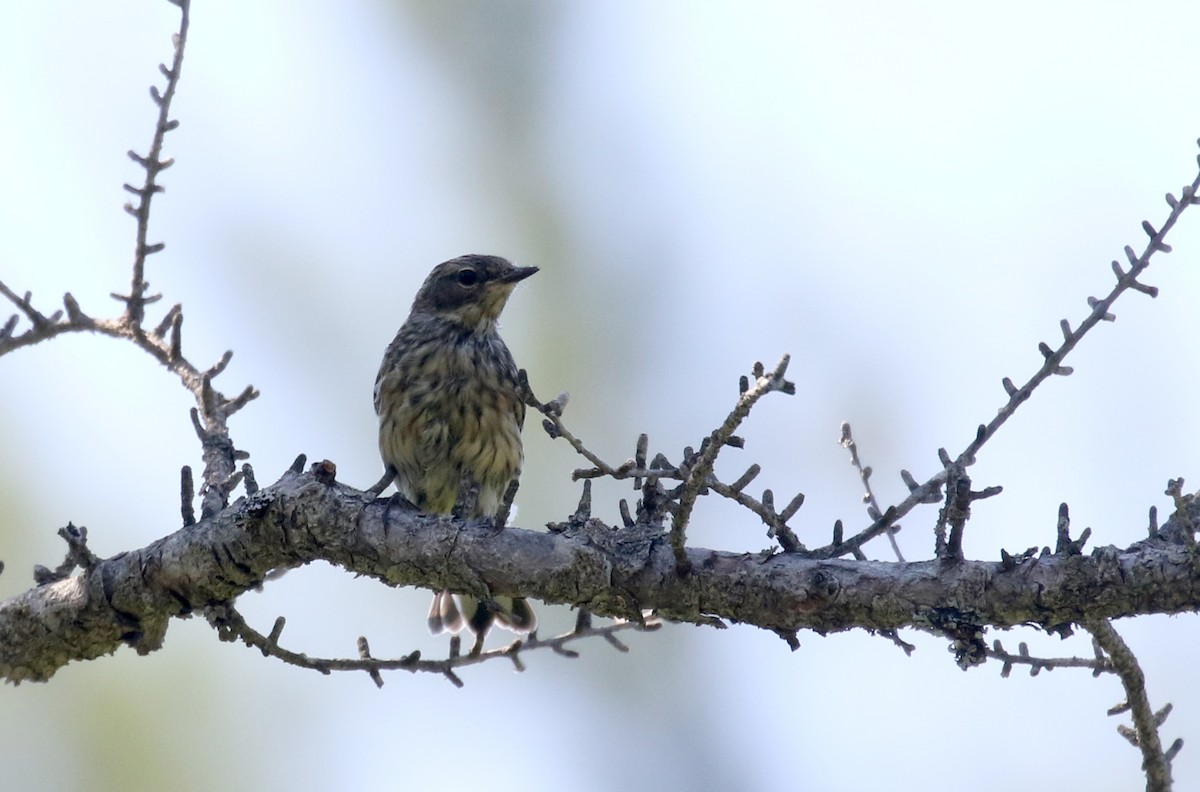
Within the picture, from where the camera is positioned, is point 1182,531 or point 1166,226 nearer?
point 1182,531

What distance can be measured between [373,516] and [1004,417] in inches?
81.5

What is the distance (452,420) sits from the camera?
24.2 feet

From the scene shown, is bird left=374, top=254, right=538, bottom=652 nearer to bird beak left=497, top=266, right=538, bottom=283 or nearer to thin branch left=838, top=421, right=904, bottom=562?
bird beak left=497, top=266, right=538, bottom=283

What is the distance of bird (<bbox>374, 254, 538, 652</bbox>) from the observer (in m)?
7.31

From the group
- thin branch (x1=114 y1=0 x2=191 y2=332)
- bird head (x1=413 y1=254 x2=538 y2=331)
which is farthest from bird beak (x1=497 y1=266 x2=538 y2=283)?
thin branch (x1=114 y1=0 x2=191 y2=332)

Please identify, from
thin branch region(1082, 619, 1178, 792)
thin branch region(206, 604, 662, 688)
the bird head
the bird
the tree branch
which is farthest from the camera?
the bird head

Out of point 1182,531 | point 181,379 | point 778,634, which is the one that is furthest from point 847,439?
point 181,379

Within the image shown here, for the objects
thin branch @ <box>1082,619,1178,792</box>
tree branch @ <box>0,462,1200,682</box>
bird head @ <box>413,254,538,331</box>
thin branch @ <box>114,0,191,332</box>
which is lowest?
thin branch @ <box>1082,619,1178,792</box>

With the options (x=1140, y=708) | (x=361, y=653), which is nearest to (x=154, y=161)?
(x=361, y=653)

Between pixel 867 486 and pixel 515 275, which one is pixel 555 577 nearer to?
pixel 867 486

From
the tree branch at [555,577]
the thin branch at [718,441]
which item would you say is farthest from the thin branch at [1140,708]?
the thin branch at [718,441]

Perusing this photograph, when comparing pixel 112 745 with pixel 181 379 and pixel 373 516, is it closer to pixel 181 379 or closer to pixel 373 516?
pixel 181 379

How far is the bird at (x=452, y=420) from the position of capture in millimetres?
7312

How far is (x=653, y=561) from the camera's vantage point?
417 cm
